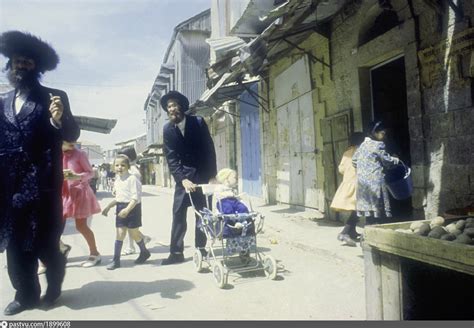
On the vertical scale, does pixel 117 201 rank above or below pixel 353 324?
above

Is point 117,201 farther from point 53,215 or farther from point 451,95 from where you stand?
point 451,95

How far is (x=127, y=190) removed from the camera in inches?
177

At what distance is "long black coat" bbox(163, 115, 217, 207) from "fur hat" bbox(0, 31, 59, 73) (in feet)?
5.15

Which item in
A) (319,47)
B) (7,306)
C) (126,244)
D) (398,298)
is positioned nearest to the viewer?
(398,298)

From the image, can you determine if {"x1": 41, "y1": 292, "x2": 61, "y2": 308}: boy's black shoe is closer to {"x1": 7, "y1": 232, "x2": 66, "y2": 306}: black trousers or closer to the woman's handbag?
{"x1": 7, "y1": 232, "x2": 66, "y2": 306}: black trousers

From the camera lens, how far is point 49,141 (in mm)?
3074

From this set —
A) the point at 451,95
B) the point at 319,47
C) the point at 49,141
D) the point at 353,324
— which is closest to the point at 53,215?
the point at 49,141

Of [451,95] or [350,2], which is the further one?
[350,2]

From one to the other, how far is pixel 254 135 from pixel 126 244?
6.71 metres

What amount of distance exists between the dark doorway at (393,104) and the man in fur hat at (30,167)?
199 inches

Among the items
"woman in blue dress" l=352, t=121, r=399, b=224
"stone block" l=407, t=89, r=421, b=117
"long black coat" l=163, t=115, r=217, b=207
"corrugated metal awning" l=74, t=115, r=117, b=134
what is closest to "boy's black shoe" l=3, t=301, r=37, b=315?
"long black coat" l=163, t=115, r=217, b=207

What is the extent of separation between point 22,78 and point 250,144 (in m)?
9.36

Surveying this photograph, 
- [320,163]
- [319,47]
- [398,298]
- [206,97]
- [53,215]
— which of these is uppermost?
[319,47]

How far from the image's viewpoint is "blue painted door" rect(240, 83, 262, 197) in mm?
11500
